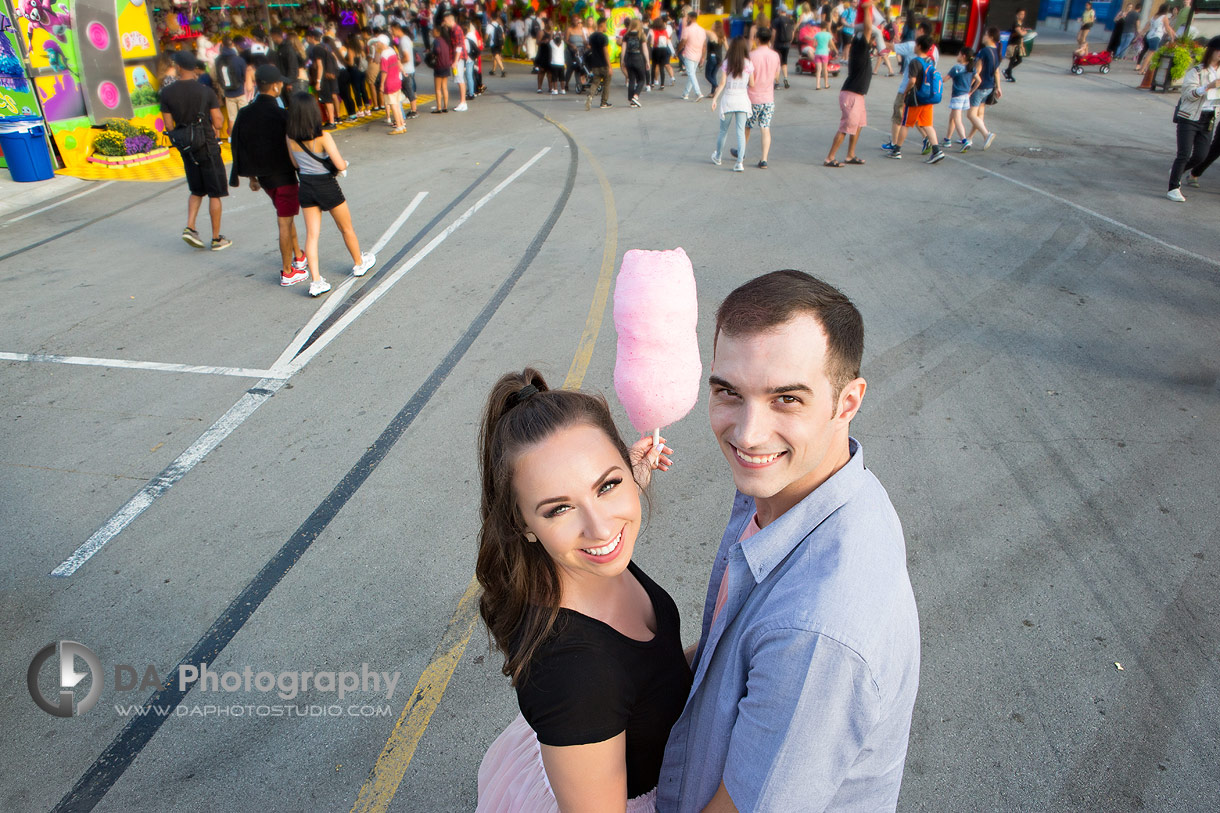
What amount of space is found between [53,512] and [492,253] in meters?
5.12

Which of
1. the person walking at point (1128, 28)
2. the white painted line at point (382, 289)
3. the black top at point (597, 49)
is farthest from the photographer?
the person walking at point (1128, 28)

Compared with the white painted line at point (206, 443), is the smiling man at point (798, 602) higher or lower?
higher

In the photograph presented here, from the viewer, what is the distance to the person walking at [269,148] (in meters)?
7.09

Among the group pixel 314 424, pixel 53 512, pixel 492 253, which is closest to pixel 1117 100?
pixel 492 253

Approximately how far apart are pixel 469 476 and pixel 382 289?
3.65 m

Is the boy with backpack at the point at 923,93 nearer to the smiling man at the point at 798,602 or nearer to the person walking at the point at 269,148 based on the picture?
the person walking at the point at 269,148

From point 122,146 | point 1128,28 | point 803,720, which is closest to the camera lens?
point 803,720

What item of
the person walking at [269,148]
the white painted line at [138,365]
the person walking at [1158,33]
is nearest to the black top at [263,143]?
the person walking at [269,148]

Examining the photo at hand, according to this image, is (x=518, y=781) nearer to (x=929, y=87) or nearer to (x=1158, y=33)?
(x=929, y=87)

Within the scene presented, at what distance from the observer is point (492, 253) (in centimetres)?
852

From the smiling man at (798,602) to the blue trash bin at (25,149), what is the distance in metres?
14.0

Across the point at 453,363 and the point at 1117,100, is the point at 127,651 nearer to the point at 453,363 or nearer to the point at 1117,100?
the point at 453,363

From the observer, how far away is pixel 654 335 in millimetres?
2535

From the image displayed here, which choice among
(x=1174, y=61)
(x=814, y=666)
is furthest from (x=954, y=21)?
(x=814, y=666)
